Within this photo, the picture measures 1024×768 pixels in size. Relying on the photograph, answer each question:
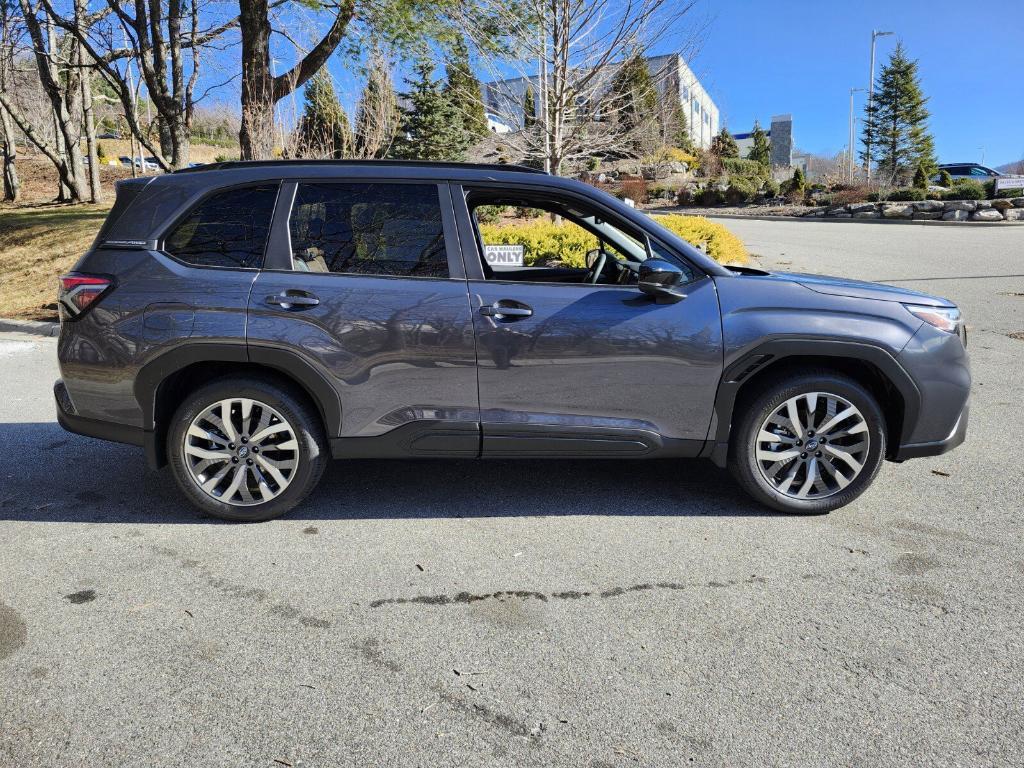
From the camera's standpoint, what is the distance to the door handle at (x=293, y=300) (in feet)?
12.4

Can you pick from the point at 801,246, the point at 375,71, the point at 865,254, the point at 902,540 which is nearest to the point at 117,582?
the point at 902,540

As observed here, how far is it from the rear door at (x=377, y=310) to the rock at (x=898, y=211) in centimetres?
3393

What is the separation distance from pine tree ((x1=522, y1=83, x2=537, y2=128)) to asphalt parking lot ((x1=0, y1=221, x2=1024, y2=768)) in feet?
33.8

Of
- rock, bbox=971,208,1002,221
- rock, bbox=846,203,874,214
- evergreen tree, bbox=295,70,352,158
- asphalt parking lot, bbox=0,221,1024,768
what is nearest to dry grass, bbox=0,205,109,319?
evergreen tree, bbox=295,70,352,158

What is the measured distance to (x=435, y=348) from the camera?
12.3 ft

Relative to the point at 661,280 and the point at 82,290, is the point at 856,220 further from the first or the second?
the point at 82,290

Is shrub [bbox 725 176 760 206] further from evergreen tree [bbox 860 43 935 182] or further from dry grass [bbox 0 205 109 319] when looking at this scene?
dry grass [bbox 0 205 109 319]

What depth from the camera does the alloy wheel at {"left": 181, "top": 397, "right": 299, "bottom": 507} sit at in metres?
3.88

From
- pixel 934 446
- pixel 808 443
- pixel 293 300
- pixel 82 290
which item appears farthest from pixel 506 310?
pixel 934 446

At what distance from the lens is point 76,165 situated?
1005 inches

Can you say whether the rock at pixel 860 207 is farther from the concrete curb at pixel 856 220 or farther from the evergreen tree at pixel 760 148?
the evergreen tree at pixel 760 148

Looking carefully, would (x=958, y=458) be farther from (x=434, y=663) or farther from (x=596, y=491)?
(x=434, y=663)

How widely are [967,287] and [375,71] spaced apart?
442 inches

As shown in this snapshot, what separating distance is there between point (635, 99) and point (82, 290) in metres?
11.7
